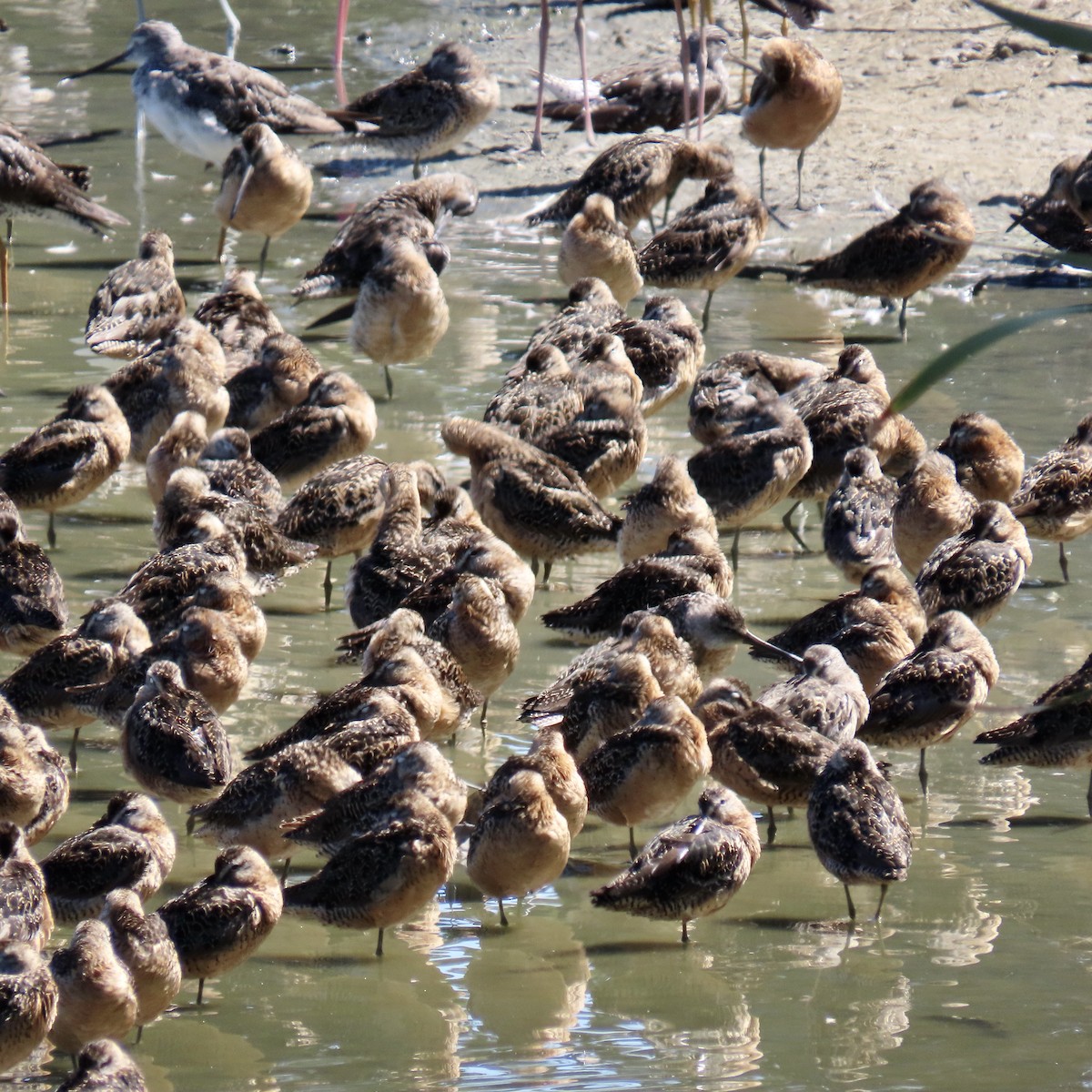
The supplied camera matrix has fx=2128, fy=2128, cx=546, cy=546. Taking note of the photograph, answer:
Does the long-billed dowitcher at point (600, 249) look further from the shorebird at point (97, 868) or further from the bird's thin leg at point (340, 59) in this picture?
the shorebird at point (97, 868)

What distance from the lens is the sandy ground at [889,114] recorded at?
53.1ft

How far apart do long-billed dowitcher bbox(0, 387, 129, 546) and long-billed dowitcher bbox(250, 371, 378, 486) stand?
2.43 feet

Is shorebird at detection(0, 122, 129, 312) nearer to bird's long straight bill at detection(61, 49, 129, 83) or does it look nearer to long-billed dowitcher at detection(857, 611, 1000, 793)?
bird's long straight bill at detection(61, 49, 129, 83)

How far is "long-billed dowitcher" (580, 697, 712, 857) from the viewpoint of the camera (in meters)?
6.99

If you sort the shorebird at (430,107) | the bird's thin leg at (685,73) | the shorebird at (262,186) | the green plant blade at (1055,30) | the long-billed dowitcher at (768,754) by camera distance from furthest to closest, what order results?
the shorebird at (430,107)
the bird's thin leg at (685,73)
the shorebird at (262,186)
the long-billed dowitcher at (768,754)
the green plant blade at (1055,30)

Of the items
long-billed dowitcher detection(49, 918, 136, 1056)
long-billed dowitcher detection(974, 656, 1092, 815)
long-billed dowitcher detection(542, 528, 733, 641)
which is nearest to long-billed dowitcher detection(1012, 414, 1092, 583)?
long-billed dowitcher detection(542, 528, 733, 641)

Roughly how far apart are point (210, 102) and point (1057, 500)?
864 centimetres

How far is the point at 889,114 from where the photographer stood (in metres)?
17.8

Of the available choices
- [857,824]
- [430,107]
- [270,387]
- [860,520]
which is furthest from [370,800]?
[430,107]

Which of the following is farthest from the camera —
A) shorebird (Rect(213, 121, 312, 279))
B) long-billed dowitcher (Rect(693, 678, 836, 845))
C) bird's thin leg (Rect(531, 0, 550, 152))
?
bird's thin leg (Rect(531, 0, 550, 152))

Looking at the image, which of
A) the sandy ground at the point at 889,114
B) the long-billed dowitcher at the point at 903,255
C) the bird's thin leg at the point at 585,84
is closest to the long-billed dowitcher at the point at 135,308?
the long-billed dowitcher at the point at 903,255

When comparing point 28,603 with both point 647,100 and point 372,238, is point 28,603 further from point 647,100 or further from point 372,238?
point 647,100

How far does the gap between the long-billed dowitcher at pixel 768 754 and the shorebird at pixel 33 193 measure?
7.99 m

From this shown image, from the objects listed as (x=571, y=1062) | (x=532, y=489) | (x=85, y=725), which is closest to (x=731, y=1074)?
(x=571, y=1062)
